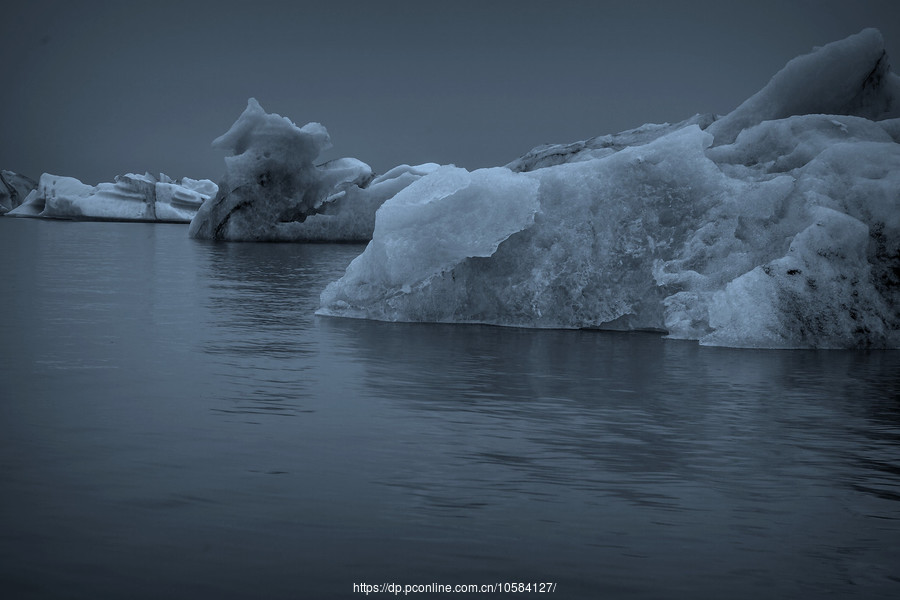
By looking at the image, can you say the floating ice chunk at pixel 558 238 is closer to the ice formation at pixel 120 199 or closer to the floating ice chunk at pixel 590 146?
the floating ice chunk at pixel 590 146

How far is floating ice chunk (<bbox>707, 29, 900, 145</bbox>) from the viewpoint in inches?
499

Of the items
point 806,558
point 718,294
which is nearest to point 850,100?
point 718,294

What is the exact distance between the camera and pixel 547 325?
36.7ft

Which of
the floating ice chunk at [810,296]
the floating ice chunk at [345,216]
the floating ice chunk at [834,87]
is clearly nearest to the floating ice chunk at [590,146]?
the floating ice chunk at [834,87]

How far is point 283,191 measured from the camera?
3209 centimetres

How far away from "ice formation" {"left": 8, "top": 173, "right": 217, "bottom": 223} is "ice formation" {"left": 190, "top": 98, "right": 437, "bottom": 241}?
1081 inches

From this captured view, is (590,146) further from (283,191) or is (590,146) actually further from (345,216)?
(283,191)

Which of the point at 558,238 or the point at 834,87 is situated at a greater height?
the point at 834,87

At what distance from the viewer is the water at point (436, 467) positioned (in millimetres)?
3391

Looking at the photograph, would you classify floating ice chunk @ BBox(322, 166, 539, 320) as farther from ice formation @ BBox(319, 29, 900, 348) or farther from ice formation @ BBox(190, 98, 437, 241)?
ice formation @ BBox(190, 98, 437, 241)

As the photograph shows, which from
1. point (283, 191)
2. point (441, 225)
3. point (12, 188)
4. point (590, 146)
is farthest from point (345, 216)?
point (12, 188)

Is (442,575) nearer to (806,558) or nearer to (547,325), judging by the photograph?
(806,558)

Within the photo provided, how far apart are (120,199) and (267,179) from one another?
3169 cm

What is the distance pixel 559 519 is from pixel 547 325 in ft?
23.9
